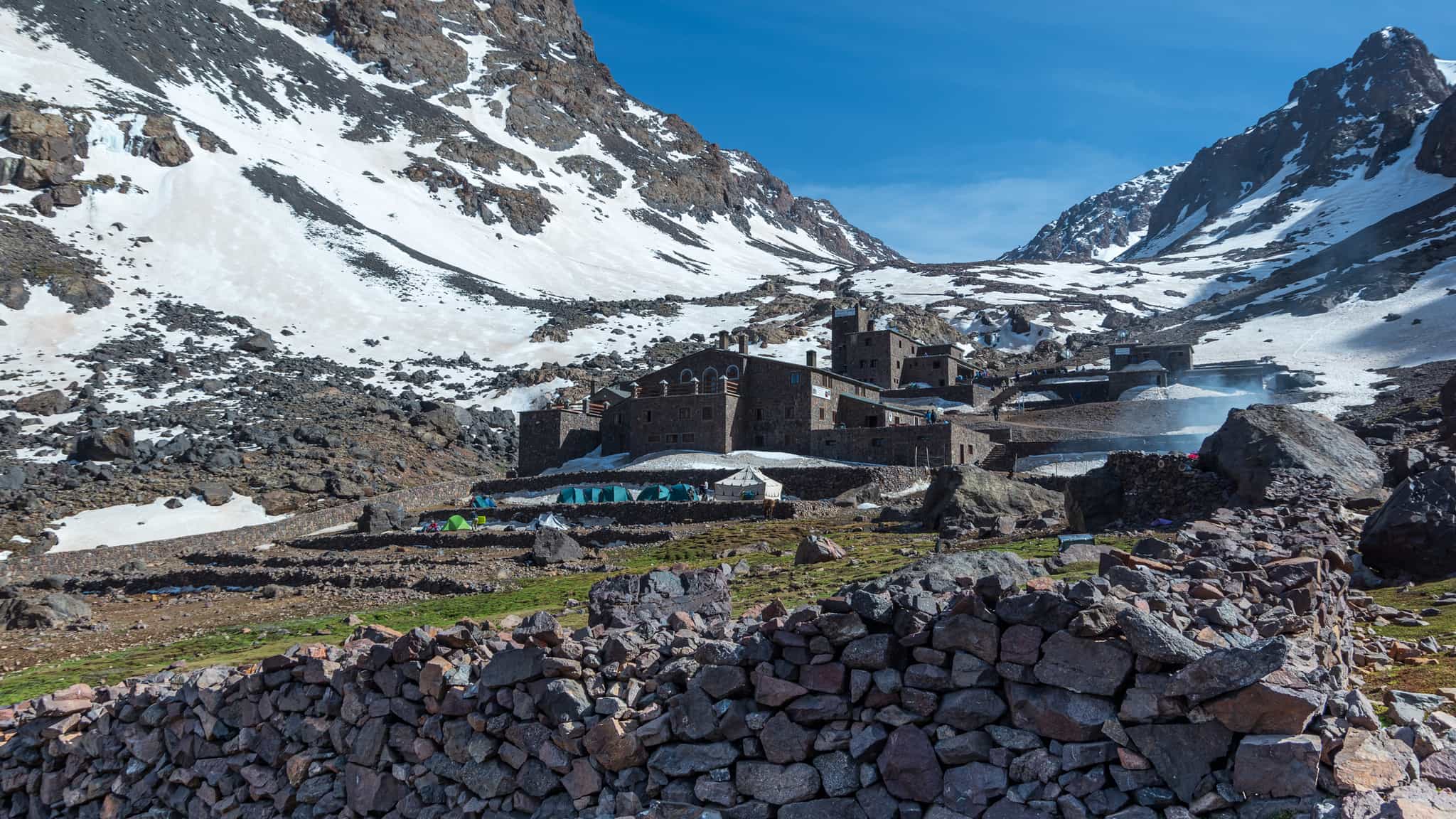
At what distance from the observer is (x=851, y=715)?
8297mm

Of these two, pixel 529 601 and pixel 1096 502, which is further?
pixel 1096 502

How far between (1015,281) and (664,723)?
629 feet

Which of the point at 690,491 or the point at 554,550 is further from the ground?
the point at 690,491

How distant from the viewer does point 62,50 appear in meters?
173

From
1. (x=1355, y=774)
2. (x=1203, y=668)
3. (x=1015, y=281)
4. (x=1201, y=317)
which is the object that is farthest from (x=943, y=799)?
(x=1015, y=281)

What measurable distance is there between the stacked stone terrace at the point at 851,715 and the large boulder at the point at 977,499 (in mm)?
18792

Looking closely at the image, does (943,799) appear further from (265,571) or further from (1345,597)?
(265,571)

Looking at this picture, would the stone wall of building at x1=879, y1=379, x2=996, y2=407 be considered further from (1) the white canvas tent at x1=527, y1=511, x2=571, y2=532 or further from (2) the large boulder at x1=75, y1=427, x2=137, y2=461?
(2) the large boulder at x1=75, y1=427, x2=137, y2=461

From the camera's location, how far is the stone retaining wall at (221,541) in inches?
1705

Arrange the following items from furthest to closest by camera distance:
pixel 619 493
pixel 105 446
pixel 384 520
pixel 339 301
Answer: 1. pixel 339 301
2. pixel 105 446
3. pixel 619 493
4. pixel 384 520

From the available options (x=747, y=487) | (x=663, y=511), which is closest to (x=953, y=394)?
(x=747, y=487)

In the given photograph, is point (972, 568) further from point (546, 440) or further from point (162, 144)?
point (162, 144)

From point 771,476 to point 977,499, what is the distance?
23.8 metres

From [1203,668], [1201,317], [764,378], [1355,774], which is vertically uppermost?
[1201,317]
